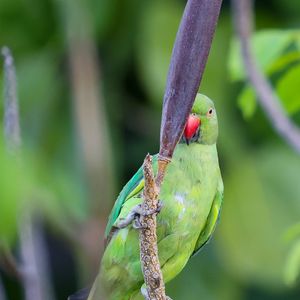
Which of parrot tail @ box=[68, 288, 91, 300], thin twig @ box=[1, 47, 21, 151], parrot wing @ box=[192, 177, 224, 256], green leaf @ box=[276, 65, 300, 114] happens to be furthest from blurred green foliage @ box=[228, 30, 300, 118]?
thin twig @ box=[1, 47, 21, 151]

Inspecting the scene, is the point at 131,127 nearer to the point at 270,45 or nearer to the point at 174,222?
the point at 270,45

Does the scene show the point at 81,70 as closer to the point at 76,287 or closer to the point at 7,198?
the point at 76,287

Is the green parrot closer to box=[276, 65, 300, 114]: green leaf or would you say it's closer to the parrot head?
the parrot head

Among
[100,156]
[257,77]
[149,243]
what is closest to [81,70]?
[100,156]

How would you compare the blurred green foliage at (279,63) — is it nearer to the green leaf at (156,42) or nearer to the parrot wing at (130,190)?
the parrot wing at (130,190)

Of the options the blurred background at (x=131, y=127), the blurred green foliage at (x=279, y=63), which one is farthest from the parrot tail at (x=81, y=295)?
the blurred background at (x=131, y=127)

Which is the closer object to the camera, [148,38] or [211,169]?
[211,169]
